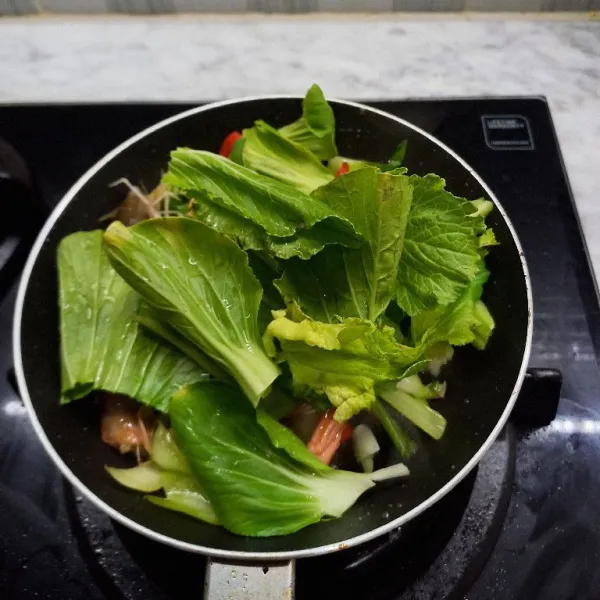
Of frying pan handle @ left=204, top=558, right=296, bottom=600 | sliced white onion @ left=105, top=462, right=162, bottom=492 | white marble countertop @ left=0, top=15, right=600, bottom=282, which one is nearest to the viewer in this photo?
frying pan handle @ left=204, top=558, right=296, bottom=600

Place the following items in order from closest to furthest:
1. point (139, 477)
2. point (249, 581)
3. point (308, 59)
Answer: point (249, 581) < point (139, 477) < point (308, 59)

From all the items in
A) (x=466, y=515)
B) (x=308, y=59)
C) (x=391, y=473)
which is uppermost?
(x=308, y=59)

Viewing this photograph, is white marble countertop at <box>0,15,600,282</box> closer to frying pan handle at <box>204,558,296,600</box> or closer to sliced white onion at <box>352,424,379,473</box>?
sliced white onion at <box>352,424,379,473</box>

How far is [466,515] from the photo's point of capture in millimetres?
748

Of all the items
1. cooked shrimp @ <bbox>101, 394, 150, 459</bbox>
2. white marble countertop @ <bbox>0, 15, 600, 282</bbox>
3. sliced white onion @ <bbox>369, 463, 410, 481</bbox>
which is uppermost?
white marble countertop @ <bbox>0, 15, 600, 282</bbox>

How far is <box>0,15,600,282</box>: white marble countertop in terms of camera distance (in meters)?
1.14

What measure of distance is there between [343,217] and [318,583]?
389 millimetres

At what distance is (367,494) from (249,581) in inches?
6.0

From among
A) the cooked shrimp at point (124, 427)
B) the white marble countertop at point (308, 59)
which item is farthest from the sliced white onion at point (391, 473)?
the white marble countertop at point (308, 59)

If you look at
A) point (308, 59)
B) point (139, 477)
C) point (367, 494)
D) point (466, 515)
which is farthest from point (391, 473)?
point (308, 59)

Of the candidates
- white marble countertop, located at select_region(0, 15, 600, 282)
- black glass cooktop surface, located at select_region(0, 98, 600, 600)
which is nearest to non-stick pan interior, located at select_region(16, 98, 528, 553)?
black glass cooktop surface, located at select_region(0, 98, 600, 600)

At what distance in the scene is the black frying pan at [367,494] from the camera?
61cm

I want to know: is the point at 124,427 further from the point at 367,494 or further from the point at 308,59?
the point at 308,59

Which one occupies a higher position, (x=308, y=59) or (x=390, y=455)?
(x=308, y=59)
